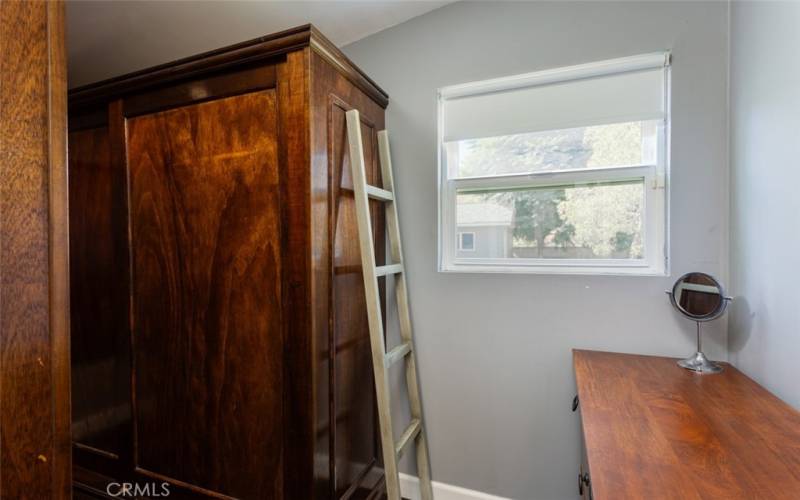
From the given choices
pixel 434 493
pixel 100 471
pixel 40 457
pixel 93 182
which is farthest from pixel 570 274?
pixel 100 471

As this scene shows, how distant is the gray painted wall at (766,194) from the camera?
1.01 meters

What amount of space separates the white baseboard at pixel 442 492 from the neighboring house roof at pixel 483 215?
1.25 m

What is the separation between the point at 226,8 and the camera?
1631 millimetres

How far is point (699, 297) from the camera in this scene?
4.15ft

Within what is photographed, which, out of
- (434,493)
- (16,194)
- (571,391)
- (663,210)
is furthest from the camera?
(434,493)

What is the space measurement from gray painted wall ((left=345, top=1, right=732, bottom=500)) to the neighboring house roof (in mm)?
148

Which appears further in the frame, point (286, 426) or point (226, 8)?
point (226, 8)

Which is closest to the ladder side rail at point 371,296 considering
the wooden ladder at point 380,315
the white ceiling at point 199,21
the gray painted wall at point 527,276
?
the wooden ladder at point 380,315

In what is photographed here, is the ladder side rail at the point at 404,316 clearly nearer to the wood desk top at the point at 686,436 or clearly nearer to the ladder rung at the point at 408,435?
the ladder rung at the point at 408,435

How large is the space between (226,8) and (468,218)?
1.46 m

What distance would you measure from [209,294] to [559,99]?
5.55 feet

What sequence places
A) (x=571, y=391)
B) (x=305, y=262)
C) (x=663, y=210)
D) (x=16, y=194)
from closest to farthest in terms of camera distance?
(x=16, y=194) < (x=305, y=262) < (x=663, y=210) < (x=571, y=391)

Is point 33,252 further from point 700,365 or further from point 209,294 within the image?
point 700,365

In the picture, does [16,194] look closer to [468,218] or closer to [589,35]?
[468,218]
